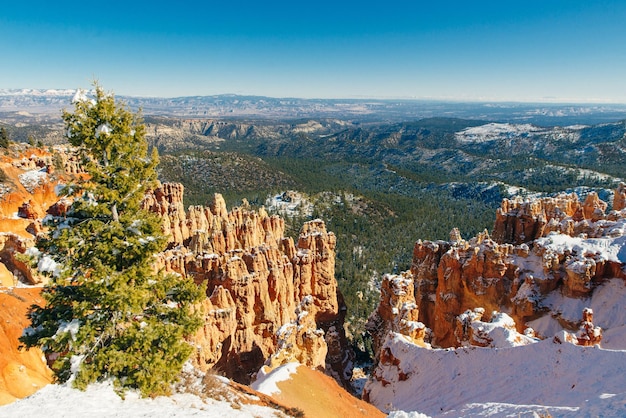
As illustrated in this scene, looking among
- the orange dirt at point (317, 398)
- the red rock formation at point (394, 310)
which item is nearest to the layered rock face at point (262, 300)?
the orange dirt at point (317, 398)

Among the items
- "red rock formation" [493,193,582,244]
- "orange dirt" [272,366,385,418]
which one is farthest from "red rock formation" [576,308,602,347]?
"red rock formation" [493,193,582,244]

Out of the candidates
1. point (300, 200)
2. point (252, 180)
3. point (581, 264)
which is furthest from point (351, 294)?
point (252, 180)

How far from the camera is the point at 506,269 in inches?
1331

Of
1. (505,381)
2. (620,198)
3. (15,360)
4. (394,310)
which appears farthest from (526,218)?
(15,360)

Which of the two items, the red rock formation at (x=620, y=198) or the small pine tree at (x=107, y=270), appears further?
the red rock formation at (x=620, y=198)

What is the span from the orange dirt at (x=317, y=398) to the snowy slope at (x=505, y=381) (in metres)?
2.70

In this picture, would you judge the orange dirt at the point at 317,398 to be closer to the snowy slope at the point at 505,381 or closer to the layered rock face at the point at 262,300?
the snowy slope at the point at 505,381

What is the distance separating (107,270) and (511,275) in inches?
1308

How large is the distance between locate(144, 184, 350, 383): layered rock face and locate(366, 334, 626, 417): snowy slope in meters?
7.06

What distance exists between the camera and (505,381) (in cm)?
1855

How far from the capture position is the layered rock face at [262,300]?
2825cm

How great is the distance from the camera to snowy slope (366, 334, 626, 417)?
48.7 feet

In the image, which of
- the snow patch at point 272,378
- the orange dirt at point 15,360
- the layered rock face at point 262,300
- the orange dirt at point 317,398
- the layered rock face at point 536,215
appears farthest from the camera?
the layered rock face at point 536,215

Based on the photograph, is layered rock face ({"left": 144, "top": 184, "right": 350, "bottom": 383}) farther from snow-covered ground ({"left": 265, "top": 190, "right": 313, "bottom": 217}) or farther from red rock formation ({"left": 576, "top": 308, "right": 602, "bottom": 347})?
snow-covered ground ({"left": 265, "top": 190, "right": 313, "bottom": 217})
